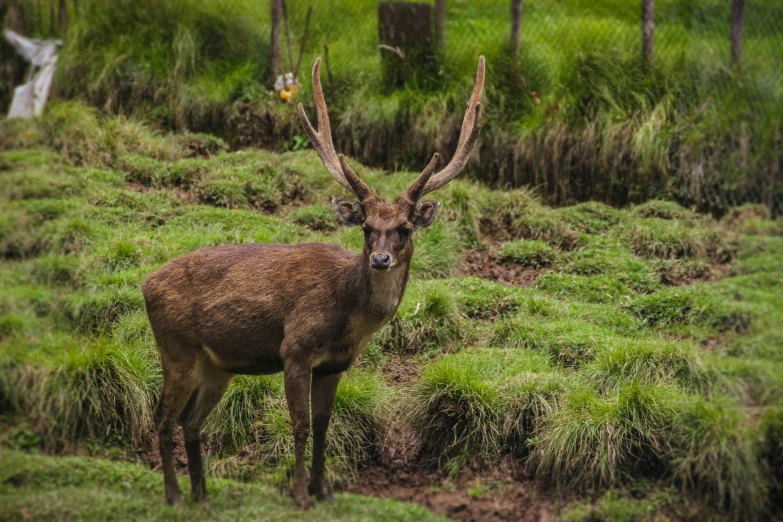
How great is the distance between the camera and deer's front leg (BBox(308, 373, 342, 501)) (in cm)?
758

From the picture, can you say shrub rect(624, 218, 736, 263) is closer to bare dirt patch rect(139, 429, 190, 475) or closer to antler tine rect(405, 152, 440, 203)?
antler tine rect(405, 152, 440, 203)

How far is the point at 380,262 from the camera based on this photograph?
22.6 feet

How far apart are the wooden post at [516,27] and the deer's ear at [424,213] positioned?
771 centimetres

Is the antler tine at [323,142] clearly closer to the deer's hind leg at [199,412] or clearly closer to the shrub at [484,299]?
the deer's hind leg at [199,412]

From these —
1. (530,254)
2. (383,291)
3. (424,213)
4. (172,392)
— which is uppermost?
(424,213)

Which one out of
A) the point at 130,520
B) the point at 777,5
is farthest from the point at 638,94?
the point at 130,520

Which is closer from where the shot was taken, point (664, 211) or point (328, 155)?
point (328, 155)

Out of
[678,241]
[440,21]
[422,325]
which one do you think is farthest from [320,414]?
[440,21]

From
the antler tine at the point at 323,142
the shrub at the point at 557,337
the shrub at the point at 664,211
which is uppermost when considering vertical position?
the antler tine at the point at 323,142

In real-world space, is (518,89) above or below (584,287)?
above

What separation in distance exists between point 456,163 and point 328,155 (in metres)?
1.09

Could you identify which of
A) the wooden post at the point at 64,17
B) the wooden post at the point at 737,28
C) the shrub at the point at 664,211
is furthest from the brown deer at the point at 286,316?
the wooden post at the point at 64,17

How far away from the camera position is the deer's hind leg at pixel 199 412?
7.48 metres

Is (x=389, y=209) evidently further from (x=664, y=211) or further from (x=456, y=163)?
(x=664, y=211)
